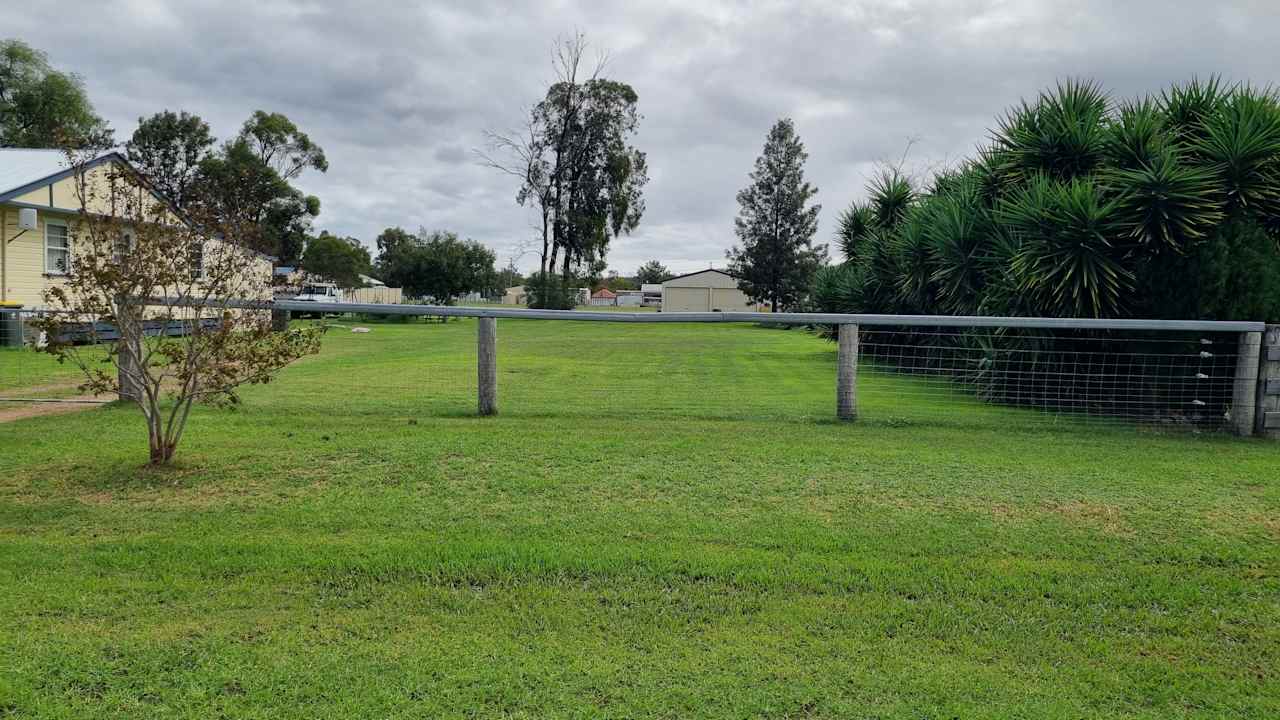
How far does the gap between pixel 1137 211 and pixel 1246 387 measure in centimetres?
236

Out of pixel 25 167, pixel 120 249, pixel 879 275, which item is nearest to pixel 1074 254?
pixel 879 275

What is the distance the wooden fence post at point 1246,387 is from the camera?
8305 mm

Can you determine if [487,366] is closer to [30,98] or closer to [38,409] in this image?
[38,409]

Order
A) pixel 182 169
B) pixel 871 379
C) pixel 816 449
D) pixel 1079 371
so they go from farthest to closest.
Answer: pixel 182 169 < pixel 871 379 < pixel 1079 371 < pixel 816 449

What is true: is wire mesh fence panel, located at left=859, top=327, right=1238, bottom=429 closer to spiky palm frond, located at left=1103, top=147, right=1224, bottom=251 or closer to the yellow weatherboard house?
spiky palm frond, located at left=1103, top=147, right=1224, bottom=251

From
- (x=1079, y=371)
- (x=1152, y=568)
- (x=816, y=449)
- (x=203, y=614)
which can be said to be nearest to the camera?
(x=203, y=614)

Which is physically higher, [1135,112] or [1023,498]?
[1135,112]

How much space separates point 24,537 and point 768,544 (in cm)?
409

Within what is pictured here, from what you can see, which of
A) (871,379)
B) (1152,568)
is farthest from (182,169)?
(1152,568)

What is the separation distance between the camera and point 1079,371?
33.8ft

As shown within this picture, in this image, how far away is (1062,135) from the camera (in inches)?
453

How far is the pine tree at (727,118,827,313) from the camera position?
187ft

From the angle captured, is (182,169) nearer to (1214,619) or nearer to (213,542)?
(213,542)

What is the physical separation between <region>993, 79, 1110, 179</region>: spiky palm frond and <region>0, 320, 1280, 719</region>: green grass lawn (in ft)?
17.2
